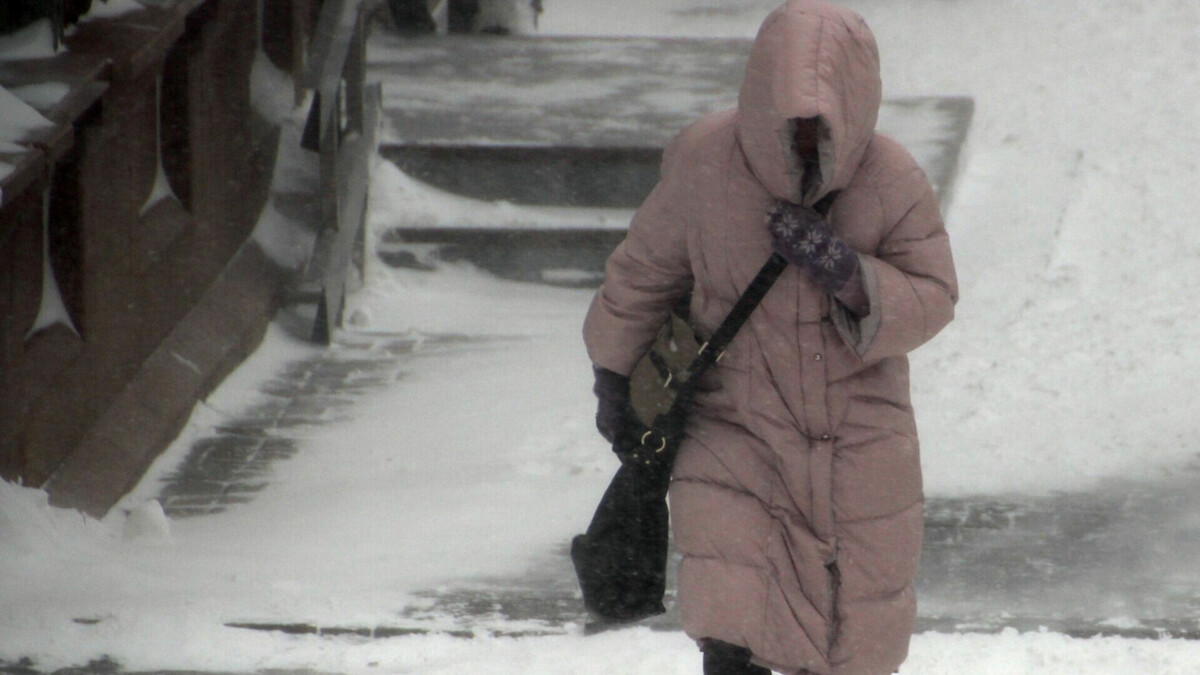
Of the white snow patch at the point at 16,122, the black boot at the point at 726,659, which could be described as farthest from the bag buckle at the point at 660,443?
the white snow patch at the point at 16,122

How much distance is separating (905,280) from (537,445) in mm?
3059

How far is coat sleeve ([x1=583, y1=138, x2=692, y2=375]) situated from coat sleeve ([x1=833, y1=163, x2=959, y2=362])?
337mm

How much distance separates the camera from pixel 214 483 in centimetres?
555

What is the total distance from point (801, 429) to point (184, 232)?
3.89 m

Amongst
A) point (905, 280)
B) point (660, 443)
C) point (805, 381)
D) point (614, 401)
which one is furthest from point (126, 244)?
point (905, 280)

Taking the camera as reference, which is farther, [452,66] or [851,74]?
[452,66]

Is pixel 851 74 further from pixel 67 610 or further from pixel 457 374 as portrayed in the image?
pixel 457 374

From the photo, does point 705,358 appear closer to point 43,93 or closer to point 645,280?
point 645,280

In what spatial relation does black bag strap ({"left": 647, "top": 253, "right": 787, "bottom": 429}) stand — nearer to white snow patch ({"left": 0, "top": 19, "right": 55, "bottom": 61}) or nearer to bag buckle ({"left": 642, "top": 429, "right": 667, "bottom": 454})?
bag buckle ({"left": 642, "top": 429, "right": 667, "bottom": 454})

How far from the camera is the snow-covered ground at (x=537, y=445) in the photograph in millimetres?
3971

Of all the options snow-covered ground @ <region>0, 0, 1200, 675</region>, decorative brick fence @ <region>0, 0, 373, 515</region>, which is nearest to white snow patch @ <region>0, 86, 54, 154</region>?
decorative brick fence @ <region>0, 0, 373, 515</region>

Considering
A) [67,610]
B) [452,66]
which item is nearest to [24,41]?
[67,610]

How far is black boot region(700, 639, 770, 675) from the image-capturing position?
306cm

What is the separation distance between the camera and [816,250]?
2.87 m
